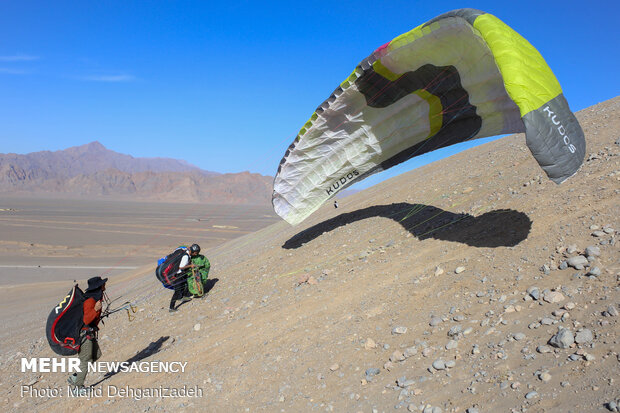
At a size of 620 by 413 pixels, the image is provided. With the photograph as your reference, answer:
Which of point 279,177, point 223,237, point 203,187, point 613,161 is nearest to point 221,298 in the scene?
point 279,177

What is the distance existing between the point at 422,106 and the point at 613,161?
12.9ft

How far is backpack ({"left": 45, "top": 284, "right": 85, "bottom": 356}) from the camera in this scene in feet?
21.3

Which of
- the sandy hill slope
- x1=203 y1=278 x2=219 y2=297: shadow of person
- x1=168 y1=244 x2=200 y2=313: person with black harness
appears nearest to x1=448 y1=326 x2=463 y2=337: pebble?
the sandy hill slope

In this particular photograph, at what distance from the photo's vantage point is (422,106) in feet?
31.5

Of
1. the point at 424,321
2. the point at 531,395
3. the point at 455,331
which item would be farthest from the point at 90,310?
the point at 531,395

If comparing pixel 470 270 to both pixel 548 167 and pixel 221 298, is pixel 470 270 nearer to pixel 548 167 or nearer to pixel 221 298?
pixel 548 167

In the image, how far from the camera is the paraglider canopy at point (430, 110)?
5.77 metres

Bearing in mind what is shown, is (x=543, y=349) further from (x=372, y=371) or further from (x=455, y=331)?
(x=372, y=371)

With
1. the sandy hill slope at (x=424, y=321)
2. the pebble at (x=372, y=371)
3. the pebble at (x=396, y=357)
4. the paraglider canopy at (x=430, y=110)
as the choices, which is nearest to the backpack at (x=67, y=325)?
the sandy hill slope at (x=424, y=321)

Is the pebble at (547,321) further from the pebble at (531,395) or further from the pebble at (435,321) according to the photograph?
the pebble at (435,321)

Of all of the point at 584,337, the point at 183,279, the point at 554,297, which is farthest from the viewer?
the point at 183,279

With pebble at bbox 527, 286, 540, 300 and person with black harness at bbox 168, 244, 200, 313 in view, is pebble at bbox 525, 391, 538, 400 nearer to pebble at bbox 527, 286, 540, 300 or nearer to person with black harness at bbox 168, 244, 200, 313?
pebble at bbox 527, 286, 540, 300

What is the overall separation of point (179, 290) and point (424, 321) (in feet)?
21.0

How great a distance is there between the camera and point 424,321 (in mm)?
5660
